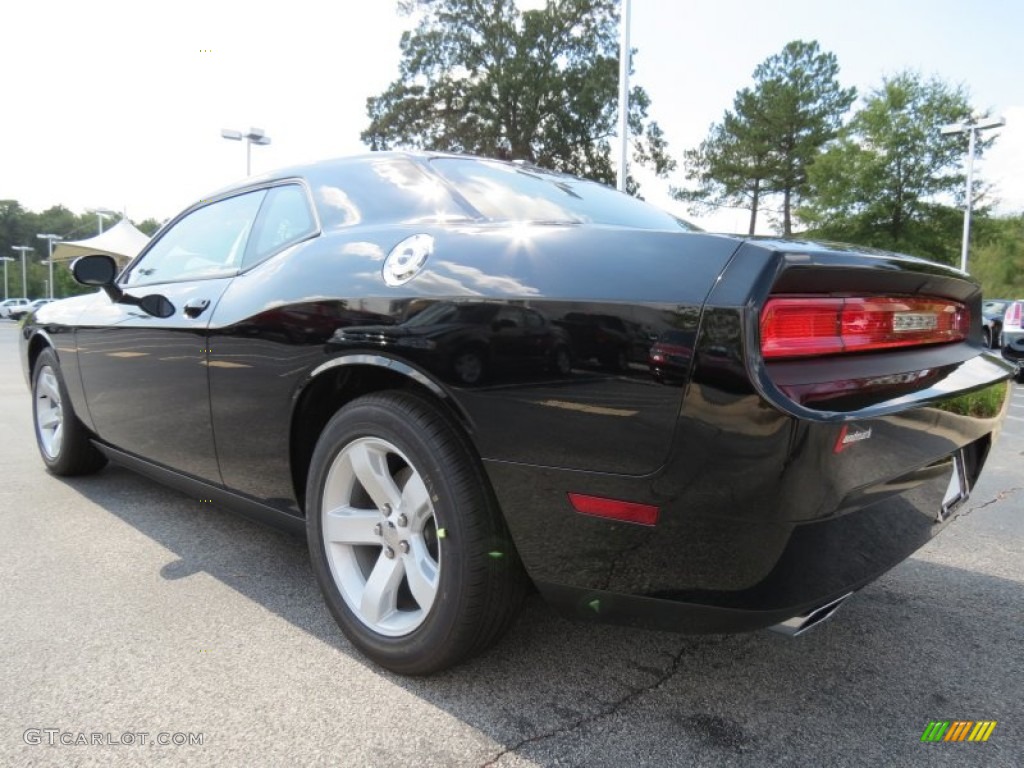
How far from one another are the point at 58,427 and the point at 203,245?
1.72 m

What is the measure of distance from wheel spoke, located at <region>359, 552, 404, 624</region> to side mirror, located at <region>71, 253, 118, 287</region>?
2.25m

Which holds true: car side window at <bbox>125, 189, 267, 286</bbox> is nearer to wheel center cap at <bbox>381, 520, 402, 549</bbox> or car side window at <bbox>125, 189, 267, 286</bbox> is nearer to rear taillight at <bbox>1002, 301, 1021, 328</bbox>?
wheel center cap at <bbox>381, 520, 402, 549</bbox>

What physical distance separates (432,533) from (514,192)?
1.09 meters

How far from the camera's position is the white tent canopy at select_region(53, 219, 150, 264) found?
23.1 m

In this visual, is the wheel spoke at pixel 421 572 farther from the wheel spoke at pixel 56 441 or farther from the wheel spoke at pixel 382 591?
the wheel spoke at pixel 56 441

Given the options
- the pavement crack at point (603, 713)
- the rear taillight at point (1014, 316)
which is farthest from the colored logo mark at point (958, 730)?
the rear taillight at point (1014, 316)

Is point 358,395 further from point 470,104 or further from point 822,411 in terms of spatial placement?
point 470,104

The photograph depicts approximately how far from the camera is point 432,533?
76.4 inches

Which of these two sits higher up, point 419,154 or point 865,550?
point 419,154

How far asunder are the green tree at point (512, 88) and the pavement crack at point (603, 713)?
27.5 m

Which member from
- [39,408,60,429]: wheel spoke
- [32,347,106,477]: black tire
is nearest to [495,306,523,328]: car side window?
[32,347,106,477]: black tire

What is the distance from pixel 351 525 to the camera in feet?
6.69

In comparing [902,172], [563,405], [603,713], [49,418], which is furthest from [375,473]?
[902,172]

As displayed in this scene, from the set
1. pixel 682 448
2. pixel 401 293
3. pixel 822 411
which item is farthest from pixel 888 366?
pixel 401 293
